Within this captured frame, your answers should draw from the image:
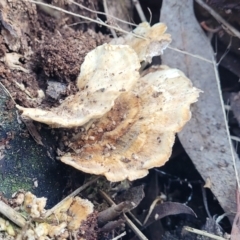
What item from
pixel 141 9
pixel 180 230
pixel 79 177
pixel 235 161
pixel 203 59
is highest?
pixel 141 9

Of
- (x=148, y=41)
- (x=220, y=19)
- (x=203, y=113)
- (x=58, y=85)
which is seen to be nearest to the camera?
(x=58, y=85)

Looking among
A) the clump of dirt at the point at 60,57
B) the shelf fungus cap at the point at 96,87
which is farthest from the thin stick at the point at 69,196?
the clump of dirt at the point at 60,57

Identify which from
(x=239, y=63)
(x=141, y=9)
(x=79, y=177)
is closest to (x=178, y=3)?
(x=141, y=9)

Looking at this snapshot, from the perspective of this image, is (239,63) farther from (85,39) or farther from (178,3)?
(85,39)

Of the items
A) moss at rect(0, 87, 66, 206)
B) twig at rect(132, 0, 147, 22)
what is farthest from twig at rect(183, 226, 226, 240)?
twig at rect(132, 0, 147, 22)

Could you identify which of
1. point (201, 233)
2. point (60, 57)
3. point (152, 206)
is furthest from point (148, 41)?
point (201, 233)

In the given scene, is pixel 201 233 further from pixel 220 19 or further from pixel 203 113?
pixel 220 19

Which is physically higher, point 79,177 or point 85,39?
point 85,39
